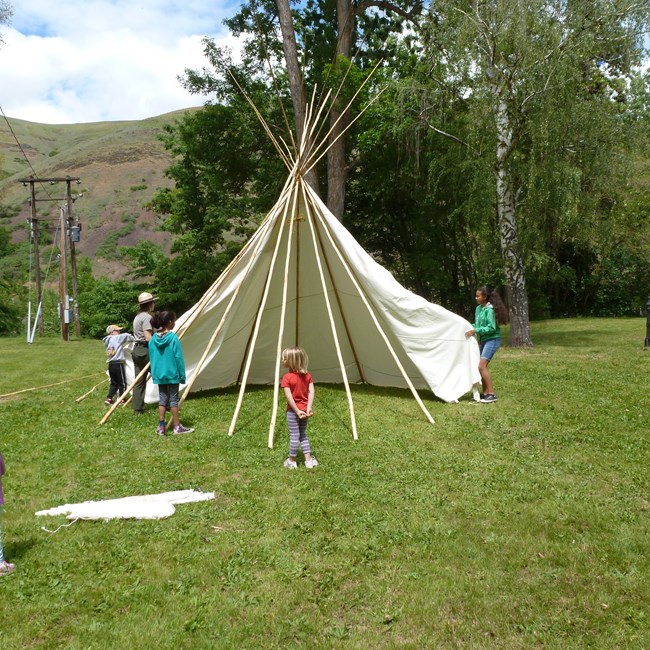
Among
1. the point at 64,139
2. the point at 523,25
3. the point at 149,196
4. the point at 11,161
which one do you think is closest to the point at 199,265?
the point at 523,25

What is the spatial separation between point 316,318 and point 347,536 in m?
5.74

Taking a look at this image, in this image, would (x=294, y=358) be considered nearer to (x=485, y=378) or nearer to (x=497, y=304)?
(x=485, y=378)

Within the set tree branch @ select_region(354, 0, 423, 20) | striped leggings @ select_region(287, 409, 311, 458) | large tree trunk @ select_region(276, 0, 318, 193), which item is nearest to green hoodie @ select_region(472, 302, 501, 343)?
striped leggings @ select_region(287, 409, 311, 458)

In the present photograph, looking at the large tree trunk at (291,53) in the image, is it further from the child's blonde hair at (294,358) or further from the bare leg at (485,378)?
the child's blonde hair at (294,358)

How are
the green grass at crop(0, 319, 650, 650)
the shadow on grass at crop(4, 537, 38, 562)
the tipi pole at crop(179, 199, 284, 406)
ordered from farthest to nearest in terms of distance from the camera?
1. the tipi pole at crop(179, 199, 284, 406)
2. the shadow on grass at crop(4, 537, 38, 562)
3. the green grass at crop(0, 319, 650, 650)

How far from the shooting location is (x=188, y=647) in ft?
9.51

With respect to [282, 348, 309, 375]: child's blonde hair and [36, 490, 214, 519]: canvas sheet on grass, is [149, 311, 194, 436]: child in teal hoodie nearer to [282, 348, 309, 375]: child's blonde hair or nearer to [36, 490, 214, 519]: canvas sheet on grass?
[282, 348, 309, 375]: child's blonde hair

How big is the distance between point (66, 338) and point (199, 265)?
6.37 m

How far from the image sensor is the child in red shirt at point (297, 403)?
18.0ft

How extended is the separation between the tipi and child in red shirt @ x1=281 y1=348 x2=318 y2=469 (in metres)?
1.85

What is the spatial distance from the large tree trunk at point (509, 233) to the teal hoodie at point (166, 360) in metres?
9.89

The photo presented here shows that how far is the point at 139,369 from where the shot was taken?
8.00 meters

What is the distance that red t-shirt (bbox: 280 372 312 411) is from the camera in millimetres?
5531

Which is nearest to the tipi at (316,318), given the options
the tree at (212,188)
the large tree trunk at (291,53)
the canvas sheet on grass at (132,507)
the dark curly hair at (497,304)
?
the dark curly hair at (497,304)
